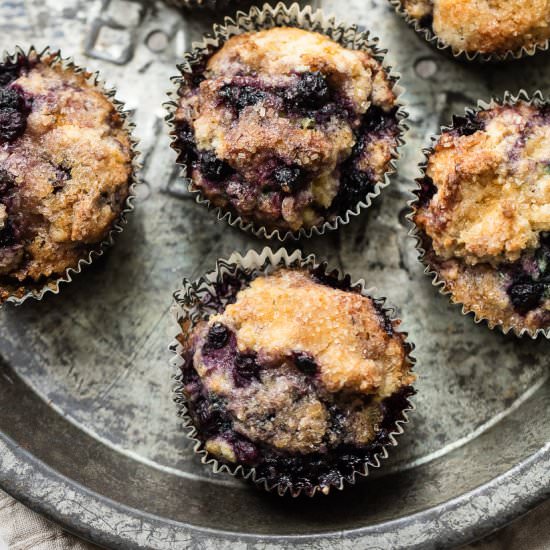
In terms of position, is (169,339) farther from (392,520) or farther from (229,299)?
(392,520)

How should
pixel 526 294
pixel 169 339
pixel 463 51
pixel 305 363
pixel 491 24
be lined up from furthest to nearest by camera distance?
1. pixel 169 339
2. pixel 463 51
3. pixel 491 24
4. pixel 526 294
5. pixel 305 363

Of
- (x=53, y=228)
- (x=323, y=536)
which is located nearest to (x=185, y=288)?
(x=53, y=228)

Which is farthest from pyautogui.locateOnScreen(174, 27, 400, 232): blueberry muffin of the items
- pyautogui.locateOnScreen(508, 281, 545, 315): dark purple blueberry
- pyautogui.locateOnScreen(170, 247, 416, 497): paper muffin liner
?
pyautogui.locateOnScreen(508, 281, 545, 315): dark purple blueberry

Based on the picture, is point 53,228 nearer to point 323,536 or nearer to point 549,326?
point 323,536

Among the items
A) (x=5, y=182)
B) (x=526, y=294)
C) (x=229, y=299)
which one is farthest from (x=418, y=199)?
(x=5, y=182)

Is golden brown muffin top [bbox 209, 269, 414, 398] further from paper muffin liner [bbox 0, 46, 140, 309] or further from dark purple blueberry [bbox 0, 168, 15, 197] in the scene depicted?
dark purple blueberry [bbox 0, 168, 15, 197]

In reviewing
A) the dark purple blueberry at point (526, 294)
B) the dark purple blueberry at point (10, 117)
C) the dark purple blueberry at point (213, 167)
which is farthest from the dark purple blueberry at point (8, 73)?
the dark purple blueberry at point (526, 294)
